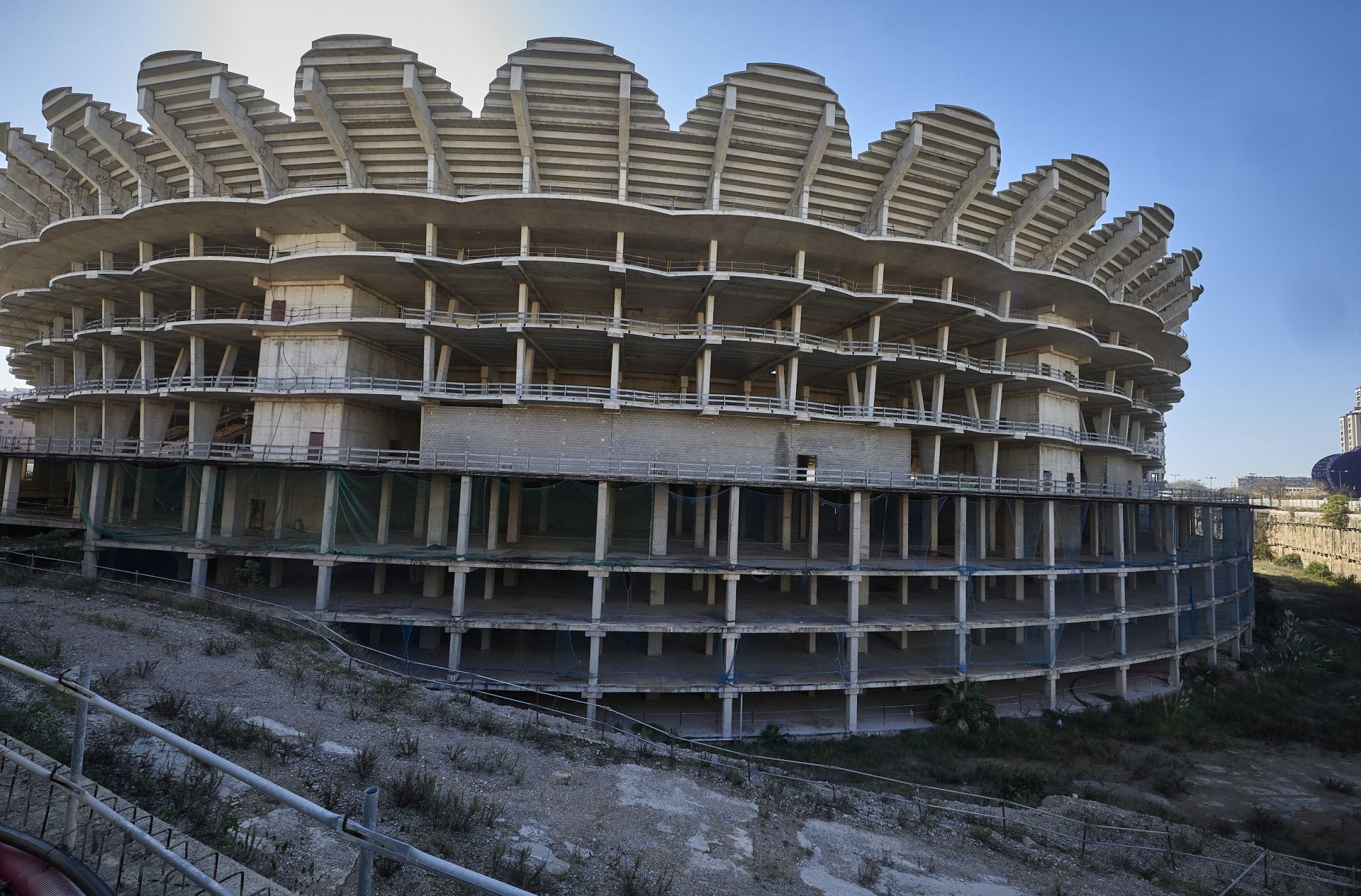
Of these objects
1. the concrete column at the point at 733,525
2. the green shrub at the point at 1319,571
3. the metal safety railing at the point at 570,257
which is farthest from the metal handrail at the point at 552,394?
the green shrub at the point at 1319,571

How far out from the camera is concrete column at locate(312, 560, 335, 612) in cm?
2009

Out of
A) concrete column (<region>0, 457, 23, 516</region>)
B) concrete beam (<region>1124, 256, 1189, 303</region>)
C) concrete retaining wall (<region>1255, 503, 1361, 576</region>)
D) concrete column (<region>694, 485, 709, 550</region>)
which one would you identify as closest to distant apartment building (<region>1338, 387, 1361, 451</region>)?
concrete retaining wall (<region>1255, 503, 1361, 576</region>)

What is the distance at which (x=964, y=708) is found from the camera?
20.4 m

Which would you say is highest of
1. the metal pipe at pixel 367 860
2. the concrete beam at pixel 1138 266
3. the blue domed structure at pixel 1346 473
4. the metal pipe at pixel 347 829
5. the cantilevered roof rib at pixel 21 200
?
the cantilevered roof rib at pixel 21 200

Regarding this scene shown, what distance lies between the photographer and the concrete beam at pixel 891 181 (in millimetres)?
22922

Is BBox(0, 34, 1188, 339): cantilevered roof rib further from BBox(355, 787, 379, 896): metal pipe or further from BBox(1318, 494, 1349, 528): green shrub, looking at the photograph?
BBox(1318, 494, 1349, 528): green shrub

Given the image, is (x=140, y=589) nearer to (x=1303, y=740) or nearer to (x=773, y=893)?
(x=773, y=893)

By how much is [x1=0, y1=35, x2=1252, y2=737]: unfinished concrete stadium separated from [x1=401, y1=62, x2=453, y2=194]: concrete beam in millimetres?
117

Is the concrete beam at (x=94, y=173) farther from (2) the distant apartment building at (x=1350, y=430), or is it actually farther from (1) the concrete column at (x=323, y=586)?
(2) the distant apartment building at (x=1350, y=430)

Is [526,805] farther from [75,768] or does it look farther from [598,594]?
[598,594]

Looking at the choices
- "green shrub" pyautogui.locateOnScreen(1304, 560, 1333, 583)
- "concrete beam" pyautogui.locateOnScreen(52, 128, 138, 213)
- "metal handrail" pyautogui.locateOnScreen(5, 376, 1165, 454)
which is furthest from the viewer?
"green shrub" pyautogui.locateOnScreen(1304, 560, 1333, 583)

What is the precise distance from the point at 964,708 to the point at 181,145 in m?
38.7

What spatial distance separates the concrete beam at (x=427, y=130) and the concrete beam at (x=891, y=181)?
60.6ft

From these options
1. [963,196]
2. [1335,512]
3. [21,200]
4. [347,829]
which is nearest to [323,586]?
[347,829]
